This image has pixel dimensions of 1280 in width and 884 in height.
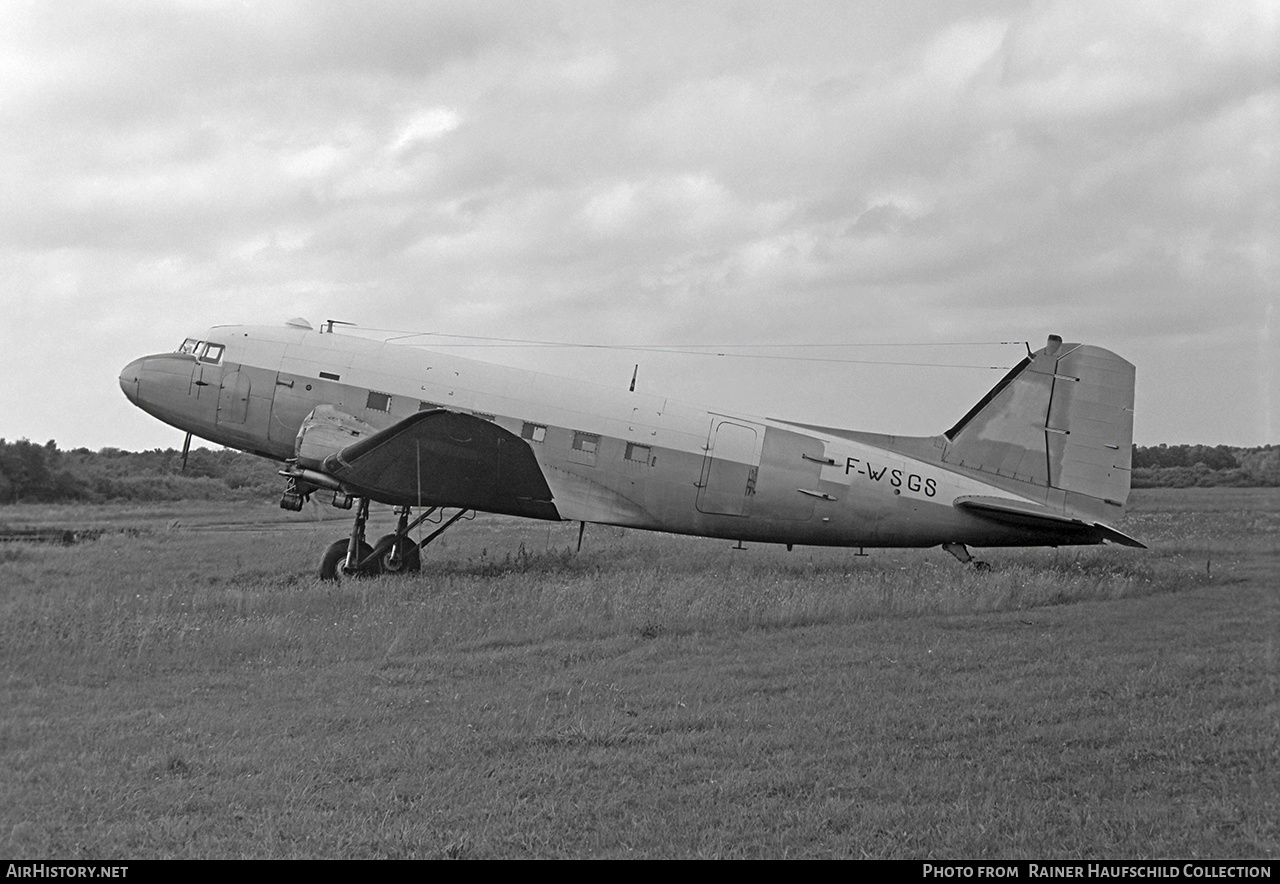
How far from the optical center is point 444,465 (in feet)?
55.2

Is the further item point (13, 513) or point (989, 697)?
point (13, 513)

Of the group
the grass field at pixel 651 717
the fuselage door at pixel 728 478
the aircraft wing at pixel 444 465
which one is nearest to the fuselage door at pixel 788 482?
the fuselage door at pixel 728 478

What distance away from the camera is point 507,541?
89.8ft

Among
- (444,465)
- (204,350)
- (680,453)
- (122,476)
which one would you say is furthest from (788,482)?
(122,476)

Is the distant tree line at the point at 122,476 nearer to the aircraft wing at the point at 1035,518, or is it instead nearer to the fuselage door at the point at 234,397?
the fuselage door at the point at 234,397

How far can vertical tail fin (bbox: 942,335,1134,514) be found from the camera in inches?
675

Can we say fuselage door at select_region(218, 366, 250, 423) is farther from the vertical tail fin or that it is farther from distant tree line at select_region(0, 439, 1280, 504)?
distant tree line at select_region(0, 439, 1280, 504)

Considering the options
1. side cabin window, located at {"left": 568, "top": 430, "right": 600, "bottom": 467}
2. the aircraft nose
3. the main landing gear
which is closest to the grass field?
the main landing gear

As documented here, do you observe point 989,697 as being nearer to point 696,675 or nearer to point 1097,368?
point 696,675

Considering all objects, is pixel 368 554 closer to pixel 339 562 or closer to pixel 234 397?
pixel 339 562

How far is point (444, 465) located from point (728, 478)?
4900 mm

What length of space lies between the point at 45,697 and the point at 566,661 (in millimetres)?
4708

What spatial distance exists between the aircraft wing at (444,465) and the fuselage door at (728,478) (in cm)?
277
